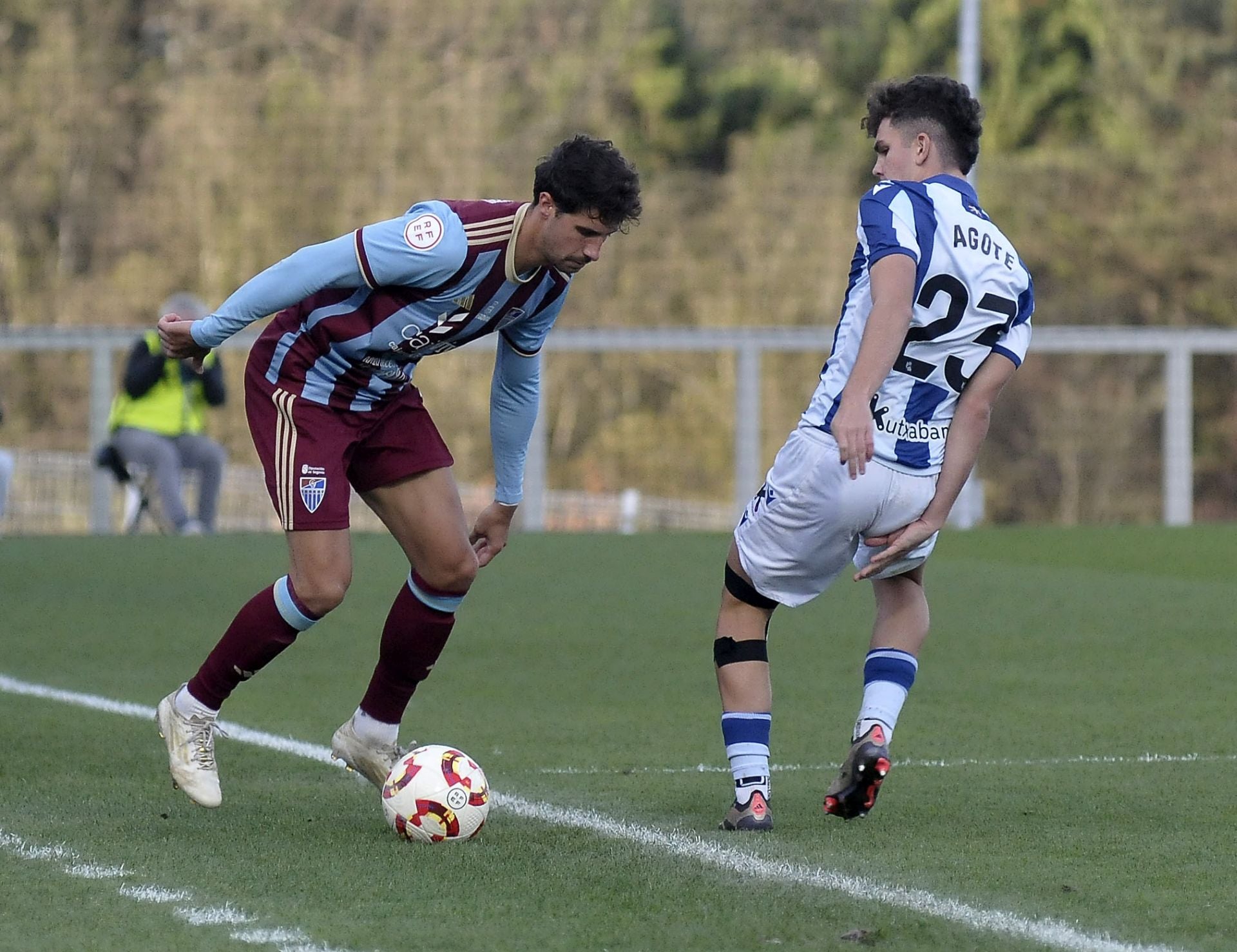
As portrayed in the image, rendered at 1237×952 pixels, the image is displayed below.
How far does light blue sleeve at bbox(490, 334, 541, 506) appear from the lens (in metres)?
5.66

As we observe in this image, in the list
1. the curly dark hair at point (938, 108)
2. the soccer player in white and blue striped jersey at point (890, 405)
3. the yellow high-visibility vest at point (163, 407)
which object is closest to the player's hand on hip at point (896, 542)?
the soccer player in white and blue striped jersey at point (890, 405)

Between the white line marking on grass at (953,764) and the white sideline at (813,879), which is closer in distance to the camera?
the white sideline at (813,879)

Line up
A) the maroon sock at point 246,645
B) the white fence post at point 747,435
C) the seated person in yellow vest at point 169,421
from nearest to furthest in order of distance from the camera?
the maroon sock at point 246,645, the seated person in yellow vest at point 169,421, the white fence post at point 747,435

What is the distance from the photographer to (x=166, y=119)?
27.8 metres

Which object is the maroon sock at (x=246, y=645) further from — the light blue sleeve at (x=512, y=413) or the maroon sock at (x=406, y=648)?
the light blue sleeve at (x=512, y=413)

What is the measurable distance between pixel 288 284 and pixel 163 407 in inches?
384

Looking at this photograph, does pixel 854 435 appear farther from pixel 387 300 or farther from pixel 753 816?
pixel 387 300

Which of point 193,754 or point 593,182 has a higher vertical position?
point 593,182

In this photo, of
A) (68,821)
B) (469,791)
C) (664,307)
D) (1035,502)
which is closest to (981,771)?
(469,791)

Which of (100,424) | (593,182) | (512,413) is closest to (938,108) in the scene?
(593,182)

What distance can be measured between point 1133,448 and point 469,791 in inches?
1095

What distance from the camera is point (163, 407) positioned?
1446 cm

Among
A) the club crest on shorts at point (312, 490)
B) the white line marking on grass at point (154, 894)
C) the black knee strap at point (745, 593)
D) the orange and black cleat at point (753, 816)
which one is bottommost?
the orange and black cleat at point (753, 816)

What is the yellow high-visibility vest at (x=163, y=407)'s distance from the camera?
14383mm
